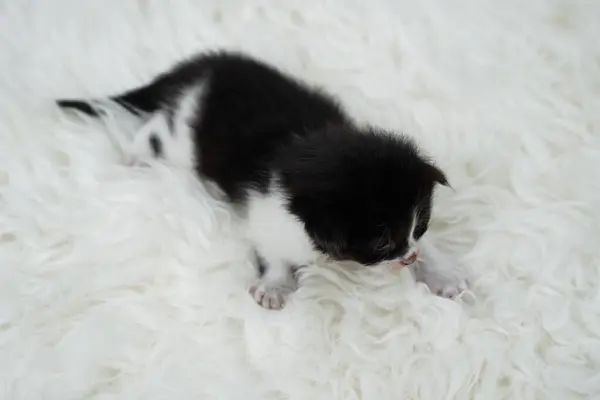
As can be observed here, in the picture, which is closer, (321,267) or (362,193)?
(362,193)

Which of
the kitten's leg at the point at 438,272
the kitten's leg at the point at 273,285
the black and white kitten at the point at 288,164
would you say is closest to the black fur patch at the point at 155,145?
the black and white kitten at the point at 288,164

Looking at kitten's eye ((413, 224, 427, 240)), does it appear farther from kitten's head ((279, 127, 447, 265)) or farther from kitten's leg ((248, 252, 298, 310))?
kitten's leg ((248, 252, 298, 310))

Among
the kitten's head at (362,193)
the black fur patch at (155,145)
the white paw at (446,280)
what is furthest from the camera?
the black fur patch at (155,145)

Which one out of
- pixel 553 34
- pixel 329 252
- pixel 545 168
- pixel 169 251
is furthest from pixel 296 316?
pixel 553 34

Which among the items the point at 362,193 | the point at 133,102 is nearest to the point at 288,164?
the point at 362,193

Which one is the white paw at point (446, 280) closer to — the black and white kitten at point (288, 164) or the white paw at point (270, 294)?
the black and white kitten at point (288, 164)

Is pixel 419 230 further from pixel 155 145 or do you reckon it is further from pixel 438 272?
pixel 155 145
